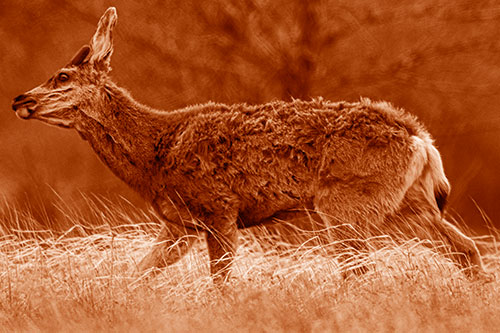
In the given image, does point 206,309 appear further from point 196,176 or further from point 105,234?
point 105,234

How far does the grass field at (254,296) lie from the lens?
508 centimetres

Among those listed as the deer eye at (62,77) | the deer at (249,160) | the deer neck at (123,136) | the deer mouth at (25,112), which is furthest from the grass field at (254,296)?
the deer eye at (62,77)

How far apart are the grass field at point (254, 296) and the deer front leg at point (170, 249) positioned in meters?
0.09

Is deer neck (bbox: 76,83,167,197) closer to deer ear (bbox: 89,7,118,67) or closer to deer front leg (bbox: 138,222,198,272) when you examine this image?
deer ear (bbox: 89,7,118,67)

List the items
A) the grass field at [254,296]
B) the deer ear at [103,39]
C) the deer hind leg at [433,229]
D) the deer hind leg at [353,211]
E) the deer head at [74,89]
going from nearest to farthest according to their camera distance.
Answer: the grass field at [254,296] → the deer hind leg at [353,211] → the deer hind leg at [433,229] → the deer head at [74,89] → the deer ear at [103,39]

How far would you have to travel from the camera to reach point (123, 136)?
6754 mm

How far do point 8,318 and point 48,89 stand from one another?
6.50 feet

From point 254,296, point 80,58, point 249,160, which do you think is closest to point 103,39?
point 80,58

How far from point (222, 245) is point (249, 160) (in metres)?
0.66

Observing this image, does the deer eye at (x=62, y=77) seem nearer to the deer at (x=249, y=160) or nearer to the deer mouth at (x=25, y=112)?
the deer at (x=249, y=160)

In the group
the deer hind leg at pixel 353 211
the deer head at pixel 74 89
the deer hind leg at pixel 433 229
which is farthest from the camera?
the deer head at pixel 74 89

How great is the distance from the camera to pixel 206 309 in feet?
17.7

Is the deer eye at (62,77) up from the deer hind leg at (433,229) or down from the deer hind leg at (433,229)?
up

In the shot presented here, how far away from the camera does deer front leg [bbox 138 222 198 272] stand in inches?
263
